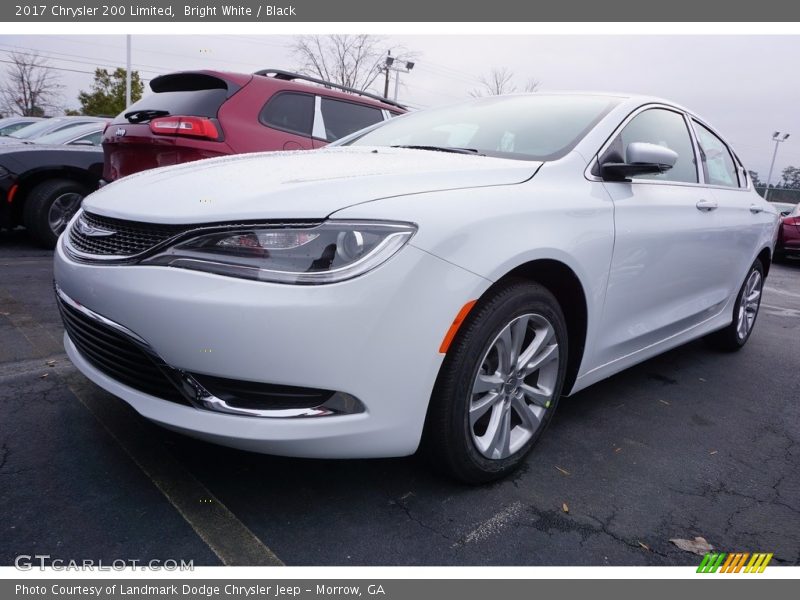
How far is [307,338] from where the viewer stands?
160 cm

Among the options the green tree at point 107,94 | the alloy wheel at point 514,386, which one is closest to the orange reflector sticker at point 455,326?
the alloy wheel at point 514,386

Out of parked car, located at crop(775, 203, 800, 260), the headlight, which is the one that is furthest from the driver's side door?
parked car, located at crop(775, 203, 800, 260)

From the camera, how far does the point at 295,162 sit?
2297 millimetres

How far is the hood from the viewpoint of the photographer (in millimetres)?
1730

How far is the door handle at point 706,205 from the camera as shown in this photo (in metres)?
3.12

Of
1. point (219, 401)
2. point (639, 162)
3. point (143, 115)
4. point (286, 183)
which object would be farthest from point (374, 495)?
point (143, 115)

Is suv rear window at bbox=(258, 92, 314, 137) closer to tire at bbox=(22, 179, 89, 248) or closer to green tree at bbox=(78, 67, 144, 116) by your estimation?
tire at bbox=(22, 179, 89, 248)

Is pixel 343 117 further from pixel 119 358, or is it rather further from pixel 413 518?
pixel 413 518

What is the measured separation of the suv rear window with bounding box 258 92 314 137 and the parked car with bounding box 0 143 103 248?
2.44m

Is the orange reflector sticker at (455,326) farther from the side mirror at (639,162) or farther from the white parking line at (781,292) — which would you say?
the white parking line at (781,292)

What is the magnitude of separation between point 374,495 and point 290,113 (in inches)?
145

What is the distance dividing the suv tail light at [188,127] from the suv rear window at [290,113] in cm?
42

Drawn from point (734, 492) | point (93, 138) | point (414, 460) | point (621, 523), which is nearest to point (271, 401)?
point (414, 460)

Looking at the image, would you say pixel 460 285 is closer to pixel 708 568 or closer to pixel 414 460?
pixel 414 460
